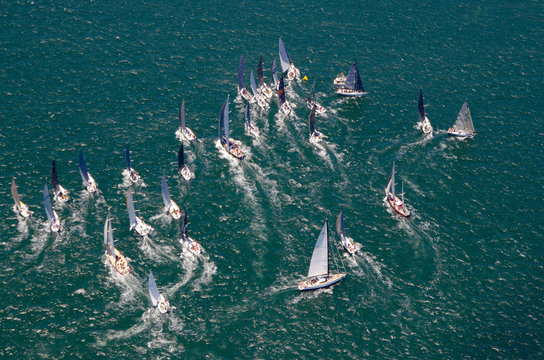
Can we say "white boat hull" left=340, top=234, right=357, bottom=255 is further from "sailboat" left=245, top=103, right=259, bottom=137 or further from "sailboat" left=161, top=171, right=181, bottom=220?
"sailboat" left=245, top=103, right=259, bottom=137

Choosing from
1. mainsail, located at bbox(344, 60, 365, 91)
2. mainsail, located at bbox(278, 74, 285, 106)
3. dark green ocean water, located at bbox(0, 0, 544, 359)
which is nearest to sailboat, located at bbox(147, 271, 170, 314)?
dark green ocean water, located at bbox(0, 0, 544, 359)

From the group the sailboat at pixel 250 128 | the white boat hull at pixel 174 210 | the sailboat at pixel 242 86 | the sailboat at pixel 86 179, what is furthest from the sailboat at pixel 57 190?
the sailboat at pixel 242 86

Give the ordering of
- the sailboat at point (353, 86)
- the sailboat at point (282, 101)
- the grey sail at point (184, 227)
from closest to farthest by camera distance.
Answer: the grey sail at point (184, 227) < the sailboat at point (282, 101) < the sailboat at point (353, 86)

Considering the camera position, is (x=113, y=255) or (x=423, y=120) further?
(x=423, y=120)

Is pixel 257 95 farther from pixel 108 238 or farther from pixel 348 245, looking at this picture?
pixel 108 238

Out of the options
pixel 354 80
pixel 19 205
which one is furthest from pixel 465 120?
pixel 19 205

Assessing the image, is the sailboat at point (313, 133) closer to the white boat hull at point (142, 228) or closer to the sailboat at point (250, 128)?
the sailboat at point (250, 128)
